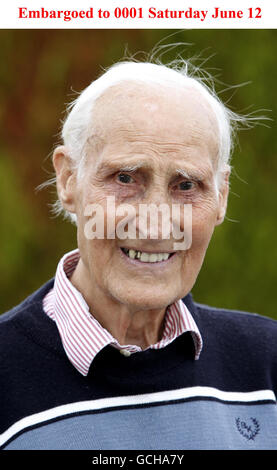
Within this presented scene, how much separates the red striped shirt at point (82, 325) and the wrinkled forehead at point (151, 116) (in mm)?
567

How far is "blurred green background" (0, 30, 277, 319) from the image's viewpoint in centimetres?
497

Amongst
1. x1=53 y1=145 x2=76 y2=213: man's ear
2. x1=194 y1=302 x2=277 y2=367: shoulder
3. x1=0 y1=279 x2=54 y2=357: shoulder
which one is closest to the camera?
x1=0 y1=279 x2=54 y2=357: shoulder

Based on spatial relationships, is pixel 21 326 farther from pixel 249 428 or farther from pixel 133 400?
pixel 249 428

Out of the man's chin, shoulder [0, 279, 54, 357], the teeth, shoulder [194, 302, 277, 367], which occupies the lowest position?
shoulder [194, 302, 277, 367]

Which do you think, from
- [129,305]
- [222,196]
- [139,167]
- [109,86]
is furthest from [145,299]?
[109,86]

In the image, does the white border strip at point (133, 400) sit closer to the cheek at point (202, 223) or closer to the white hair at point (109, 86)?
the cheek at point (202, 223)

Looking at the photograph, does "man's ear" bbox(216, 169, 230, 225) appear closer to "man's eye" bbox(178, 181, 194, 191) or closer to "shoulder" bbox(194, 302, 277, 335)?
"man's eye" bbox(178, 181, 194, 191)

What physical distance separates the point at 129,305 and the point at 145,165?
0.48 meters

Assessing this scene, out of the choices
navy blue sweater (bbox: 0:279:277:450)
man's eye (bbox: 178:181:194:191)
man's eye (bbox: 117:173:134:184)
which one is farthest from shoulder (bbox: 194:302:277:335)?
man's eye (bbox: 117:173:134:184)

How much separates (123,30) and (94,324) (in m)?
3.18

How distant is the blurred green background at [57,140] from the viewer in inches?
196

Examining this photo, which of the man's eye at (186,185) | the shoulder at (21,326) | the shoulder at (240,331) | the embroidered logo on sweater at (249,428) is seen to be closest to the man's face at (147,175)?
the man's eye at (186,185)

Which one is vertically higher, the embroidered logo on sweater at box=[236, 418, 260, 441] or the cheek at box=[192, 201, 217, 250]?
the cheek at box=[192, 201, 217, 250]

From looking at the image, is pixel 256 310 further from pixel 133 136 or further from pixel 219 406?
pixel 133 136
